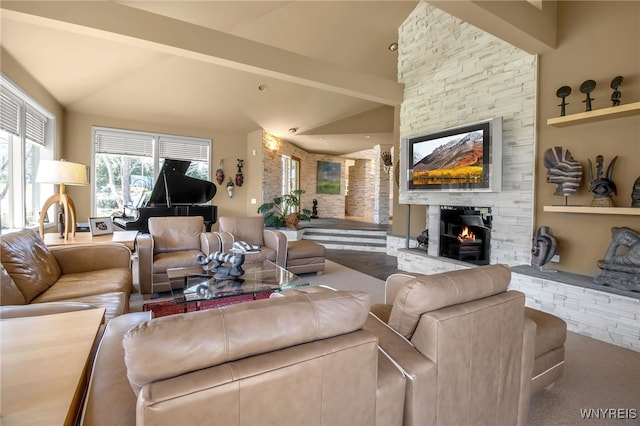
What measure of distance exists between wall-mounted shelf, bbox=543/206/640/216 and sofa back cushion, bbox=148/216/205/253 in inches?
169

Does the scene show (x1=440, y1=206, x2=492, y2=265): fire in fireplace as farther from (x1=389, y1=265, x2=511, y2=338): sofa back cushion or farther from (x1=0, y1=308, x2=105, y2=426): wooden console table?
(x1=0, y1=308, x2=105, y2=426): wooden console table

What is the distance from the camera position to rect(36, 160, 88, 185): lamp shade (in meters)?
3.21

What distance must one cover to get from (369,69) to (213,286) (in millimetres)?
5784

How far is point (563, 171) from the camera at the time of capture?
3182mm

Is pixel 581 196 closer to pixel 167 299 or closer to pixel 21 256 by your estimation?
pixel 167 299

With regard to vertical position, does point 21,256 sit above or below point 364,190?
below

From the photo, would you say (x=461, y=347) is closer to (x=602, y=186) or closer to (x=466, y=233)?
(x=602, y=186)

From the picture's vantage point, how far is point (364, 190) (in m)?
13.0

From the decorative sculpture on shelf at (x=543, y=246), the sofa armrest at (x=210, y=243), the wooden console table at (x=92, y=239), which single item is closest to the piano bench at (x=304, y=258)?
the sofa armrest at (x=210, y=243)

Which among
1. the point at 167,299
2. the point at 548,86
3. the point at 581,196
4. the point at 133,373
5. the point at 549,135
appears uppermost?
the point at 548,86

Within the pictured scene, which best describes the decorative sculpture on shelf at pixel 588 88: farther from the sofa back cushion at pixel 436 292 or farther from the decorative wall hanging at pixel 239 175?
the decorative wall hanging at pixel 239 175

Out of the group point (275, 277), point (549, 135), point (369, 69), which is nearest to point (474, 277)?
point (275, 277)

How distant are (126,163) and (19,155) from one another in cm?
250

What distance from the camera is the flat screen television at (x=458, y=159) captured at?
3.88 m
